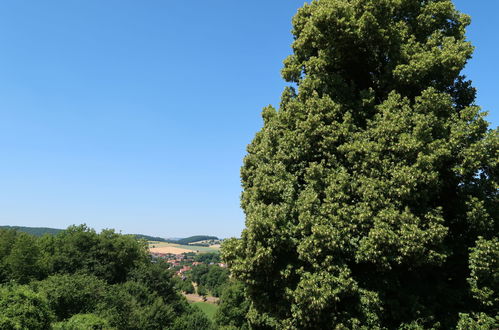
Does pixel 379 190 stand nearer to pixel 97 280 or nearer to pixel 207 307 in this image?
pixel 97 280

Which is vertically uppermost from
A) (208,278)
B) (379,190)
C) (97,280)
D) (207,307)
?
(379,190)

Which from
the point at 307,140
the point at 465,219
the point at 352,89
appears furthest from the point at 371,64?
the point at 465,219

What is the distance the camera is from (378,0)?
38.0 ft

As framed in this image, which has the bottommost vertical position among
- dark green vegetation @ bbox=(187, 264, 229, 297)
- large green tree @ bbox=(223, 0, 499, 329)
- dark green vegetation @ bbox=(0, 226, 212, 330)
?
dark green vegetation @ bbox=(187, 264, 229, 297)

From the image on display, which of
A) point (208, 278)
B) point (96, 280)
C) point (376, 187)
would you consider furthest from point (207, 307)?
point (376, 187)

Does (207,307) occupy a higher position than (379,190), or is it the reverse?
(379,190)

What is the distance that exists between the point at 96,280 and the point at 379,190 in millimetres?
36082

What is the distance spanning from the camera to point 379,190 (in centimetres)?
994

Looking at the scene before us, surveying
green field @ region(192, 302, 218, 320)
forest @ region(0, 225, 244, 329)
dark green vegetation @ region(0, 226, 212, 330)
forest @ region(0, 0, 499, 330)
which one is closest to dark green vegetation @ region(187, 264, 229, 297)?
green field @ region(192, 302, 218, 320)

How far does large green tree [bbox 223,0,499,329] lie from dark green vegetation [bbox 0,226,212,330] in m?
20.3

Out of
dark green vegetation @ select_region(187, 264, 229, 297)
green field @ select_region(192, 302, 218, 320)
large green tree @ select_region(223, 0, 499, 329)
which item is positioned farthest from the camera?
dark green vegetation @ select_region(187, 264, 229, 297)

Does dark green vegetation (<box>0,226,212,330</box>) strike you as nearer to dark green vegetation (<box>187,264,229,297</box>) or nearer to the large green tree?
the large green tree

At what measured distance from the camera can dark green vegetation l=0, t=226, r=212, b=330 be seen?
101ft

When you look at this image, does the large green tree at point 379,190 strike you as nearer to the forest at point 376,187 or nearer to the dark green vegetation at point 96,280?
the forest at point 376,187
